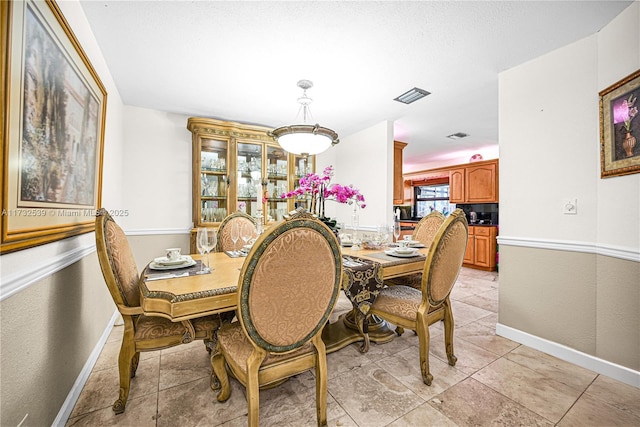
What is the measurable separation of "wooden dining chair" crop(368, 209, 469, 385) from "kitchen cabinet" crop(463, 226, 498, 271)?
3488 millimetres

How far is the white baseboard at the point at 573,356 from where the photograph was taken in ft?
5.35

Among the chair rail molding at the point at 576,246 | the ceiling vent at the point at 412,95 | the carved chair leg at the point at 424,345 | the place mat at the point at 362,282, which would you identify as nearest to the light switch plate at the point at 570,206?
the chair rail molding at the point at 576,246

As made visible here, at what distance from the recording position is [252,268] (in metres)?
0.97

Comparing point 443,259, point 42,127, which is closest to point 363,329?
point 443,259

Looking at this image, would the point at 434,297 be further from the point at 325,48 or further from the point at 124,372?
the point at 325,48

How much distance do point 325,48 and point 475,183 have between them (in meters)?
4.53

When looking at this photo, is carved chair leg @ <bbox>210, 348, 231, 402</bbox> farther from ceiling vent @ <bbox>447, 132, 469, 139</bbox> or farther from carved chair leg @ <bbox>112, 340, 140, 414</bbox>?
ceiling vent @ <bbox>447, 132, 469, 139</bbox>

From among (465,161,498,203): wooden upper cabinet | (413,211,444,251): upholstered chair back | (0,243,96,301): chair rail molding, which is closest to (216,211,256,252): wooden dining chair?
(0,243,96,301): chair rail molding

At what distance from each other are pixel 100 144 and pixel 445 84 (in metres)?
3.10

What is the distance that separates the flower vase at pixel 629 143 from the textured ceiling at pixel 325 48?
0.81m

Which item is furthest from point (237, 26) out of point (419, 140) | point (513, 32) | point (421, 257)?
point (419, 140)

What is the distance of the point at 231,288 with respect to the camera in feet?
3.83

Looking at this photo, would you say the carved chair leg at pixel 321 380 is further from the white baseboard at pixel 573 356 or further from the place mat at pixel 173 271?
the white baseboard at pixel 573 356

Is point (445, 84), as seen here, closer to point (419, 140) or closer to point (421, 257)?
point (421, 257)
